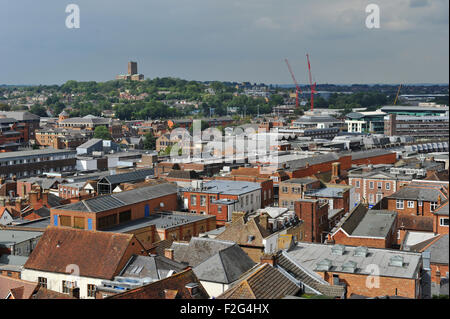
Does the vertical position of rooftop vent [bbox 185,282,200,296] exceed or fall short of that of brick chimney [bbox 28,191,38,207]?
it exceeds it

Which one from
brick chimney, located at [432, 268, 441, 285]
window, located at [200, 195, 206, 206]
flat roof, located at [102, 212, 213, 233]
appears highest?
window, located at [200, 195, 206, 206]

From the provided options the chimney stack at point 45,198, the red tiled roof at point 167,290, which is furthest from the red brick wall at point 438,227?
the chimney stack at point 45,198

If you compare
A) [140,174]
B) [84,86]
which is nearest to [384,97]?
[84,86]

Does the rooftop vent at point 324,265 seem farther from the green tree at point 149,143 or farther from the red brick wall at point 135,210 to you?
the green tree at point 149,143

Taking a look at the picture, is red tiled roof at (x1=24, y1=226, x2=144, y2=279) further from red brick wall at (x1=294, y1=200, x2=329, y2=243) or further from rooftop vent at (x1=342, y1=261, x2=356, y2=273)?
red brick wall at (x1=294, y1=200, x2=329, y2=243)

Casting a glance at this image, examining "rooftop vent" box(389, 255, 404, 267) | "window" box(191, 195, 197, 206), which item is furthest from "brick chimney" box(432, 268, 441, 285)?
"window" box(191, 195, 197, 206)

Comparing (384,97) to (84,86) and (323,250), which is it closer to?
(84,86)

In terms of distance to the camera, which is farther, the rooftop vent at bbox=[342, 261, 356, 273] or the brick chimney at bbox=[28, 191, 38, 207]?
the brick chimney at bbox=[28, 191, 38, 207]

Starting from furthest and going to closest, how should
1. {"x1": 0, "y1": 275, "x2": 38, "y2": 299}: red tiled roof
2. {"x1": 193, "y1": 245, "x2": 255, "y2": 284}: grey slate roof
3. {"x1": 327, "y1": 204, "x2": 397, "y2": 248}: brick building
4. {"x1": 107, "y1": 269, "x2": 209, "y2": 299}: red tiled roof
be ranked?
{"x1": 327, "y1": 204, "x2": 397, "y2": 248}: brick building < {"x1": 193, "y1": 245, "x2": 255, "y2": 284}: grey slate roof < {"x1": 0, "y1": 275, "x2": 38, "y2": 299}: red tiled roof < {"x1": 107, "y1": 269, "x2": 209, "y2": 299}: red tiled roof
